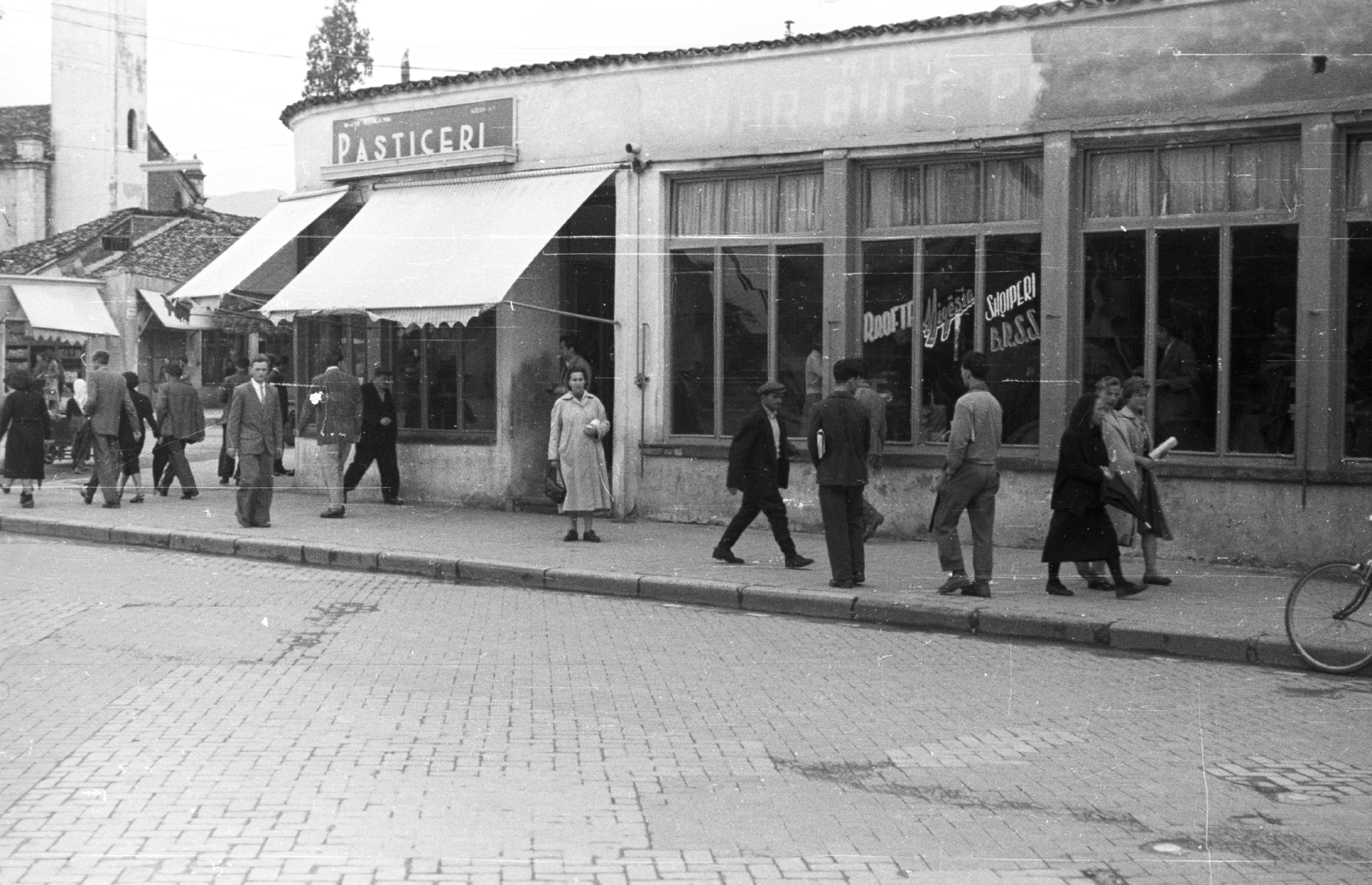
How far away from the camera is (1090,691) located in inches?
317

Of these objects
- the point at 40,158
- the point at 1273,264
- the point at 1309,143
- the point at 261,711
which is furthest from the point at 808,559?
the point at 40,158

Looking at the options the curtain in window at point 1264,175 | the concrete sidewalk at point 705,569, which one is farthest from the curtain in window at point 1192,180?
the concrete sidewalk at point 705,569

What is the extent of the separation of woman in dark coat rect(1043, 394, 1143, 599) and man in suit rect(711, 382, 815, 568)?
2.47 meters

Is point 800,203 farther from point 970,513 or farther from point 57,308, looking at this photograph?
point 57,308

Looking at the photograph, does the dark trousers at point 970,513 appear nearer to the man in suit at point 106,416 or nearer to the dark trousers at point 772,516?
the dark trousers at point 772,516

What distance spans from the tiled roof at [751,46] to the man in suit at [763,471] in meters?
4.41

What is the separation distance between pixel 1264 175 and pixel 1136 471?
3.62m

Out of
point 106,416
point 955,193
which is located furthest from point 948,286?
point 106,416

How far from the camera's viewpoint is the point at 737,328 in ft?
52.6

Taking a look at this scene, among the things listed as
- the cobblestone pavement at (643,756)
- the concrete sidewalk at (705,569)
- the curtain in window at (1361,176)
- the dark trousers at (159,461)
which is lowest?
the cobblestone pavement at (643,756)

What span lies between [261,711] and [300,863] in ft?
8.07

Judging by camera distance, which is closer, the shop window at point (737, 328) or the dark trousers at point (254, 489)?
the dark trousers at point (254, 489)

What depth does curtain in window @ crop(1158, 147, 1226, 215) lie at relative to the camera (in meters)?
13.2

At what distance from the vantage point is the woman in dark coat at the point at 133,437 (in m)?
17.8
